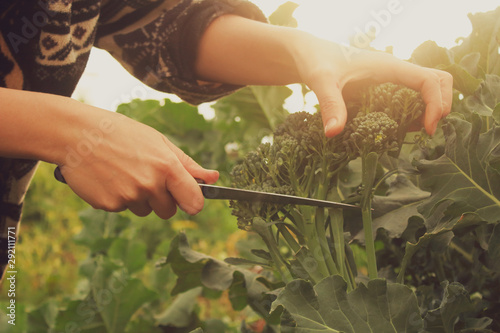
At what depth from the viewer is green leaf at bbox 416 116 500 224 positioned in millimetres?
755

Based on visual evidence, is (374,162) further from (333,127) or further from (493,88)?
(493,88)

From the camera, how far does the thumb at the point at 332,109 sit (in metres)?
0.71

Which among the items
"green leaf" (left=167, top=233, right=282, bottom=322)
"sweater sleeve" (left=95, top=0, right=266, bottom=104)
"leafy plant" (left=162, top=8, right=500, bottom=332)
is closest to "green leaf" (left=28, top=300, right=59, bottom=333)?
"green leaf" (left=167, top=233, right=282, bottom=322)

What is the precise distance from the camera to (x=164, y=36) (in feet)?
3.67

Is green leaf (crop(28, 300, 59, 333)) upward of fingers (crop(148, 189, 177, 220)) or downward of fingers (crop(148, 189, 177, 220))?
downward

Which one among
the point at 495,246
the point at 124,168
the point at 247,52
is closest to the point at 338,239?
the point at 495,246

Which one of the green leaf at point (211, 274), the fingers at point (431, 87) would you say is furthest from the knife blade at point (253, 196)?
the green leaf at point (211, 274)

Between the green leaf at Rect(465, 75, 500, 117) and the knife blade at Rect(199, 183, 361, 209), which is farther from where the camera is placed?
the green leaf at Rect(465, 75, 500, 117)

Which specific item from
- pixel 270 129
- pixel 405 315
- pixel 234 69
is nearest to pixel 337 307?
pixel 405 315

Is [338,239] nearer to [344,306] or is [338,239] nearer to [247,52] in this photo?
[344,306]

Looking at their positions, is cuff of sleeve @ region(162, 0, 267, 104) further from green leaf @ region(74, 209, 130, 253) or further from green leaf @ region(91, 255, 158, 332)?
green leaf @ region(74, 209, 130, 253)

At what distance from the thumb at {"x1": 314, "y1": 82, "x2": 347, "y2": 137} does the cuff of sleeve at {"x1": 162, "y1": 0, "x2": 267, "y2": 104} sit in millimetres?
382

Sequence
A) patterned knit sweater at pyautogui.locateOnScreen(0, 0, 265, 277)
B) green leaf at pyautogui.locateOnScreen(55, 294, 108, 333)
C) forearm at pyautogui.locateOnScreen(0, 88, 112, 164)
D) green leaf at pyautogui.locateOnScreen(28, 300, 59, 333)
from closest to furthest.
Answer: forearm at pyautogui.locateOnScreen(0, 88, 112, 164) → patterned knit sweater at pyautogui.locateOnScreen(0, 0, 265, 277) → green leaf at pyautogui.locateOnScreen(55, 294, 108, 333) → green leaf at pyautogui.locateOnScreen(28, 300, 59, 333)

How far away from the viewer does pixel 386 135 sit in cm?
73
